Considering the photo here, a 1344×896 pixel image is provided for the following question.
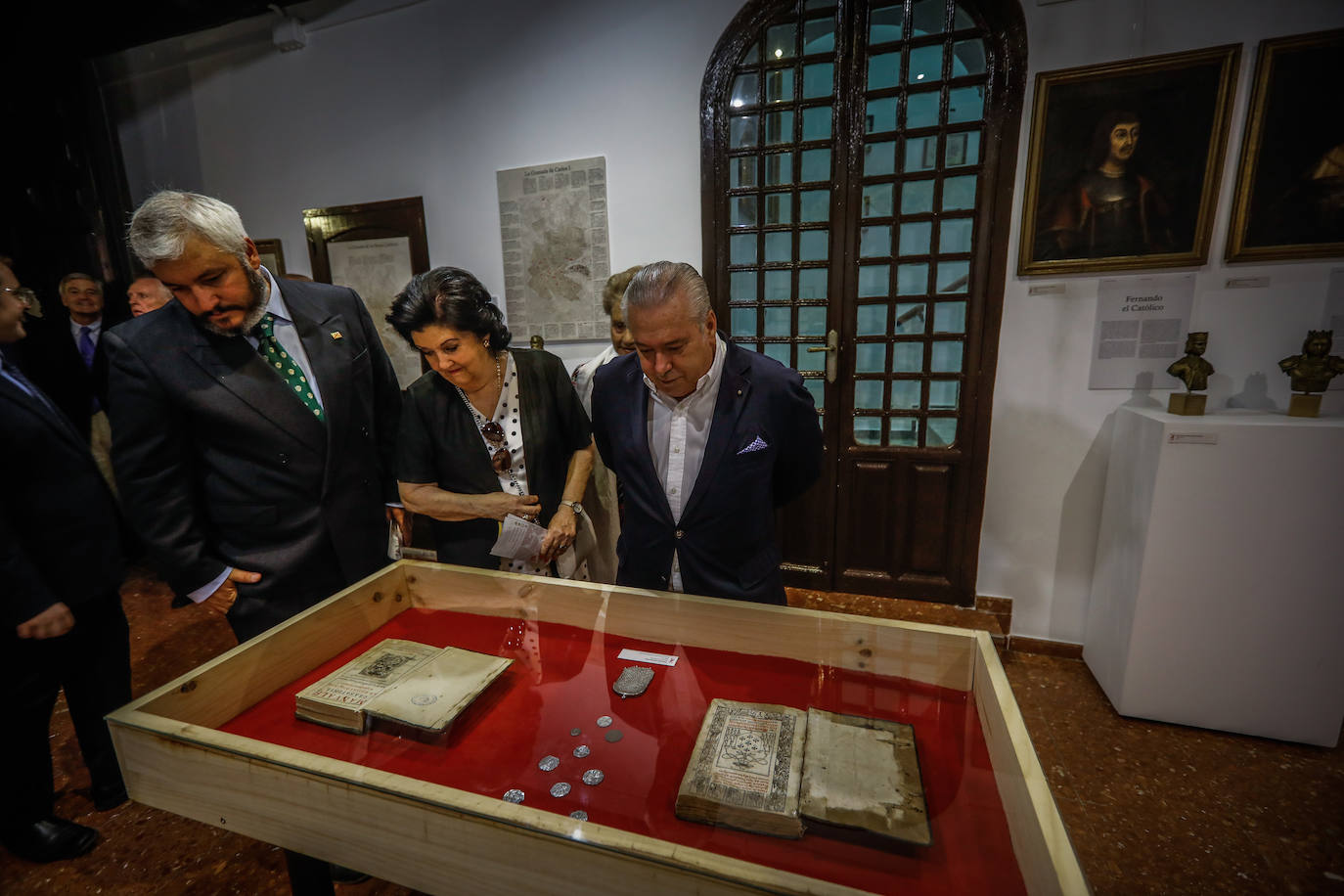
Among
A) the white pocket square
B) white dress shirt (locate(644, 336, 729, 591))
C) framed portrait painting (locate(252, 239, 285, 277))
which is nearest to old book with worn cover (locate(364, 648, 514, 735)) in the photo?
white dress shirt (locate(644, 336, 729, 591))

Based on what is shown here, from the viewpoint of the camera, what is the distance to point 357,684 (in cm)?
110

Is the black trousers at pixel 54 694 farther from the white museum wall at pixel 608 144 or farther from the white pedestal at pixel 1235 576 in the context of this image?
the white pedestal at pixel 1235 576

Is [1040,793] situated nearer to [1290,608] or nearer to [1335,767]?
[1290,608]

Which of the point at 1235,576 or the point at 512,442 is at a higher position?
the point at 512,442

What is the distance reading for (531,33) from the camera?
10.7 ft

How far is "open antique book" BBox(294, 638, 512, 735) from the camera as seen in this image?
1015 millimetres

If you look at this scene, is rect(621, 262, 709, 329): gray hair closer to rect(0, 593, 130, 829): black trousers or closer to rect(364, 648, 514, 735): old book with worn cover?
rect(364, 648, 514, 735): old book with worn cover

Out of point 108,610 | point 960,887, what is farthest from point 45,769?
point 960,887

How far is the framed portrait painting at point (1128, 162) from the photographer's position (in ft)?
7.80

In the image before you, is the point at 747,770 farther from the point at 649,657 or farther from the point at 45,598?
the point at 45,598

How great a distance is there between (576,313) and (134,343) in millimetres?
2327

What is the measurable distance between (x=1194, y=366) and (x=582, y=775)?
275 cm

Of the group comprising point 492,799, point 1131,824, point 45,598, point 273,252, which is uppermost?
point 273,252

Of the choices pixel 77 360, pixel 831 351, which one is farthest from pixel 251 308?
pixel 77 360
